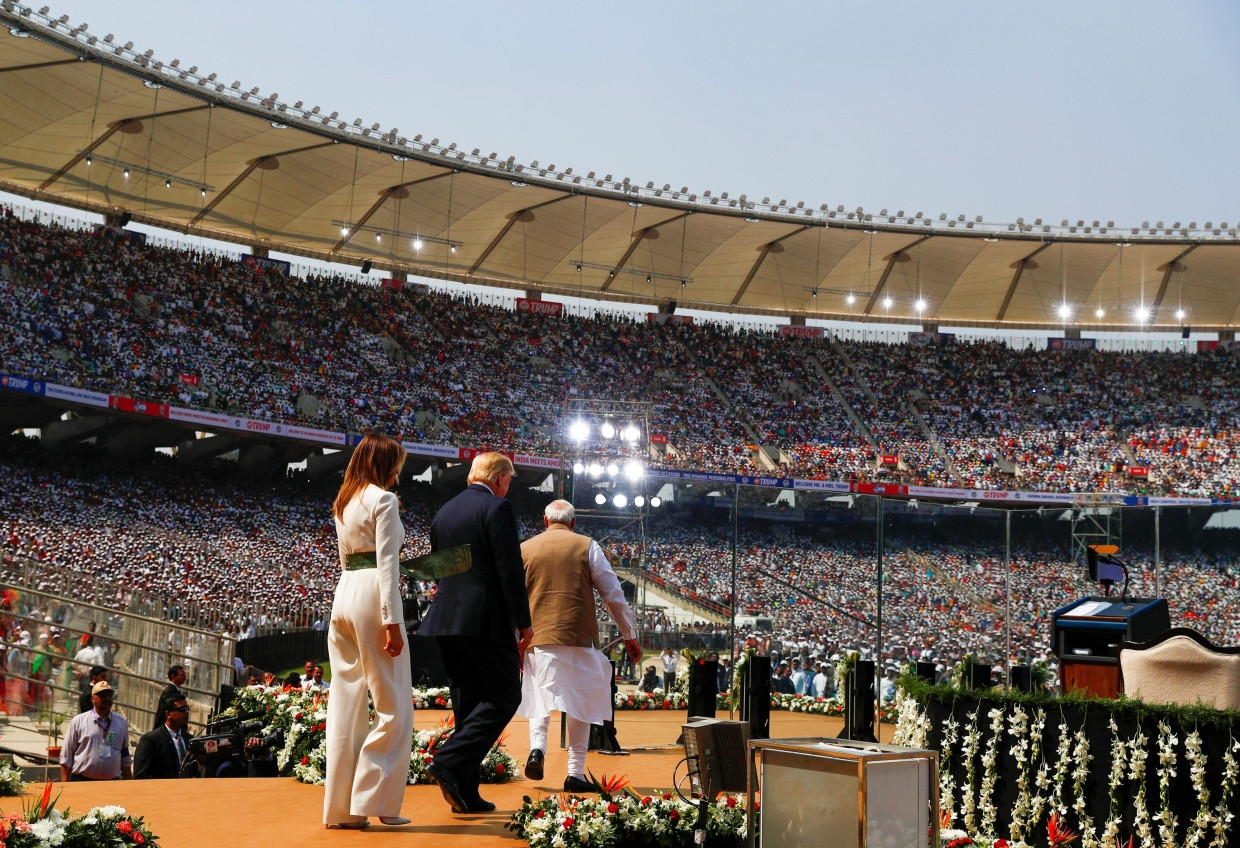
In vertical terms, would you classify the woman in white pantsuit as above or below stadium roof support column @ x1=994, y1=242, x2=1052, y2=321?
below

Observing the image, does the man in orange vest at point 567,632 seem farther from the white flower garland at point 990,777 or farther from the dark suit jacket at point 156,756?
the dark suit jacket at point 156,756

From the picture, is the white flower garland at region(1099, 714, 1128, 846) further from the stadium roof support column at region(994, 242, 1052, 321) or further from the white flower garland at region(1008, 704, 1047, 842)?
the stadium roof support column at region(994, 242, 1052, 321)

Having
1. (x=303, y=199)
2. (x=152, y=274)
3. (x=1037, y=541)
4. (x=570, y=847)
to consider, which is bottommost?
(x=570, y=847)

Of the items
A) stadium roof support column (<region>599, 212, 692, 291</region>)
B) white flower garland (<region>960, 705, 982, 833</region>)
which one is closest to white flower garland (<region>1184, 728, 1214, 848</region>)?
white flower garland (<region>960, 705, 982, 833</region>)

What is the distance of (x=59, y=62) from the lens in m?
23.4

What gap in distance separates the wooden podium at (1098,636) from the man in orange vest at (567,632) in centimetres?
→ 383

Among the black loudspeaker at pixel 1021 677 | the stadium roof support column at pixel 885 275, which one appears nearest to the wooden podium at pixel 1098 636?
the black loudspeaker at pixel 1021 677

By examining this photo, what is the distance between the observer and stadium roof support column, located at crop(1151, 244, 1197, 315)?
113 ft

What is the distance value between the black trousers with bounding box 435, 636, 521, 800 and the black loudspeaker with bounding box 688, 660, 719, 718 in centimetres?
325

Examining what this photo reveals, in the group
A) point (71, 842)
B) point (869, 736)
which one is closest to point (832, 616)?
point (869, 736)

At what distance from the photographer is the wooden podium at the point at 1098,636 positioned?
8539 mm

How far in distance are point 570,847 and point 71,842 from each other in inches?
71.6

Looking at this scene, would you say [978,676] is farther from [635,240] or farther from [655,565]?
[635,240]

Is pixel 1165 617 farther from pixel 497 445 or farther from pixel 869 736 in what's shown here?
pixel 497 445
